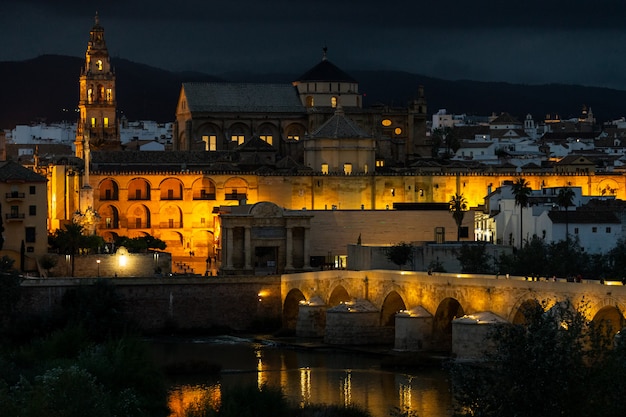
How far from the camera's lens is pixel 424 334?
66688mm

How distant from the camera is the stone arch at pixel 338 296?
74.6 m

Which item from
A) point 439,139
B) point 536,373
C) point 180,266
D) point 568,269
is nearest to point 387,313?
point 568,269

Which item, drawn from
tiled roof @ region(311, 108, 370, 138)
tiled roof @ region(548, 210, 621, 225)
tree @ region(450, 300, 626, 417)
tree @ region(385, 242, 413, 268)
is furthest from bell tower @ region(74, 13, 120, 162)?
tree @ region(450, 300, 626, 417)

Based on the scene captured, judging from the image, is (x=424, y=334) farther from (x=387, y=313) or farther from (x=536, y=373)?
(x=536, y=373)

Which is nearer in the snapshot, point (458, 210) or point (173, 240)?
point (458, 210)

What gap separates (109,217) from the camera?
339 ft

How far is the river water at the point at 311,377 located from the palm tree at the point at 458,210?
2005 cm

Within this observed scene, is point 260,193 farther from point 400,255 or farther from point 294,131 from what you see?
point 400,255

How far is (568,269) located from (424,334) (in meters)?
8.55

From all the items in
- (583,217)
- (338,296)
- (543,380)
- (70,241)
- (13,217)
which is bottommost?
(543,380)

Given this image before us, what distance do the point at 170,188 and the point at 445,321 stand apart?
4014 cm

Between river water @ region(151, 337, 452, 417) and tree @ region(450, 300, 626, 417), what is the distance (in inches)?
452

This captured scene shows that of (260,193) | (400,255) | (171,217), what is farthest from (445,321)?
(171,217)

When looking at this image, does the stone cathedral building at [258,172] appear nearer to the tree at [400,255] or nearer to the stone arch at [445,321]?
the tree at [400,255]
